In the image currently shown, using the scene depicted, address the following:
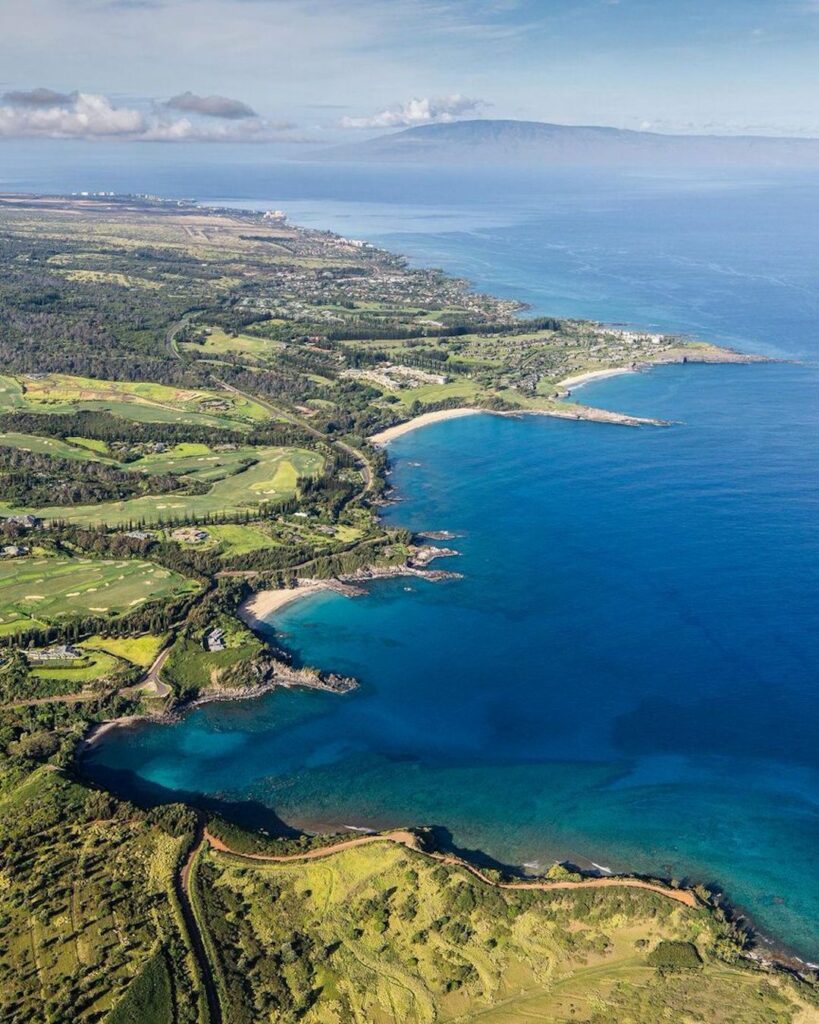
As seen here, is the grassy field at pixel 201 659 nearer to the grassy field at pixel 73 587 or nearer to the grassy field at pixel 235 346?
the grassy field at pixel 73 587

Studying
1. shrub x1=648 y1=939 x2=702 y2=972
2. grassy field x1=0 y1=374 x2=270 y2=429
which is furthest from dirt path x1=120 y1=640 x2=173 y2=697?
grassy field x1=0 y1=374 x2=270 y2=429

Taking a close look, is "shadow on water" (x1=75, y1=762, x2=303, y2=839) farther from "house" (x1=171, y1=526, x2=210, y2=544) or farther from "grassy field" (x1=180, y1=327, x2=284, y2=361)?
"grassy field" (x1=180, y1=327, x2=284, y2=361)

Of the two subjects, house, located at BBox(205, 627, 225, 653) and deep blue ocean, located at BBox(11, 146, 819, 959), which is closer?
deep blue ocean, located at BBox(11, 146, 819, 959)

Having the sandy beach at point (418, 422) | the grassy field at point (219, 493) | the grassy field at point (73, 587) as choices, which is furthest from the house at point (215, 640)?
the sandy beach at point (418, 422)

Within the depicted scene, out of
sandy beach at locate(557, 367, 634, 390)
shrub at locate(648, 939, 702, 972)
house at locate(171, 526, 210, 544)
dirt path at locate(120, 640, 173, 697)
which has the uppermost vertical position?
sandy beach at locate(557, 367, 634, 390)

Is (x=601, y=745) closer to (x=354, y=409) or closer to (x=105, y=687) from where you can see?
(x=105, y=687)

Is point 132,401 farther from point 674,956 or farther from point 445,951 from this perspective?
point 674,956
